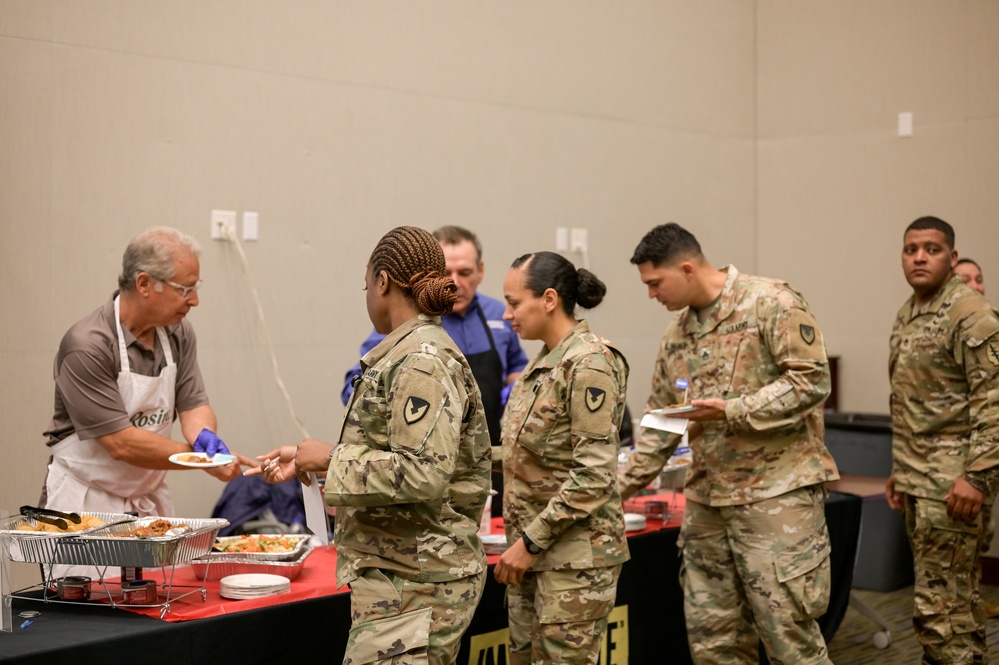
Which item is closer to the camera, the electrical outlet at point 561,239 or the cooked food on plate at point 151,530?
the cooked food on plate at point 151,530

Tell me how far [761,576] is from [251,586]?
1522 mm

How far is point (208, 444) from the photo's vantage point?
10.7 ft

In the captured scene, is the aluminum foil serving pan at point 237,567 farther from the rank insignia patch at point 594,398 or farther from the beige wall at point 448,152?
the beige wall at point 448,152

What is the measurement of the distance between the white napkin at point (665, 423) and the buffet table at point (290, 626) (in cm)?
58

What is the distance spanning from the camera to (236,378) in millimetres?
4836

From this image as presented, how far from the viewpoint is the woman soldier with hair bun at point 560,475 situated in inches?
108

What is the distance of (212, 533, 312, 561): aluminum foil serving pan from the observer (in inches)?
114

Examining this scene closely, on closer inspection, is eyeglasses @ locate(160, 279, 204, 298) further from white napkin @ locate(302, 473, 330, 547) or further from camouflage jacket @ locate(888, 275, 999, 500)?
camouflage jacket @ locate(888, 275, 999, 500)

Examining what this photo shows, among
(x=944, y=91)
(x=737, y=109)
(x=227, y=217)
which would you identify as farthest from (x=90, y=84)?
(x=944, y=91)

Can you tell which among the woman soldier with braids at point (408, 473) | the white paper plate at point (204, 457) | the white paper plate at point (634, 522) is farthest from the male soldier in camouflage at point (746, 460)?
the white paper plate at point (204, 457)

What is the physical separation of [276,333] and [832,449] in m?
3.25

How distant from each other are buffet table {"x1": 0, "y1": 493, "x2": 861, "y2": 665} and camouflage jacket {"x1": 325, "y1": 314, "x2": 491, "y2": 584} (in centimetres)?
50

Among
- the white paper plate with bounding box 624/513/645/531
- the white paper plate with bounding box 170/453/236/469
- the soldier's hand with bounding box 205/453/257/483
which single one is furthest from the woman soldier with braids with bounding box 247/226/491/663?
the white paper plate with bounding box 624/513/645/531

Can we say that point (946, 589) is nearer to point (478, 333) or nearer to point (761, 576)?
point (761, 576)
